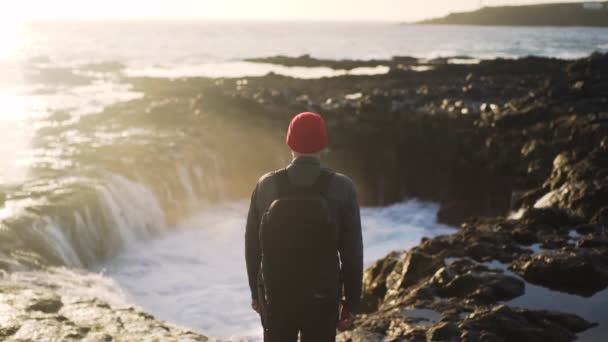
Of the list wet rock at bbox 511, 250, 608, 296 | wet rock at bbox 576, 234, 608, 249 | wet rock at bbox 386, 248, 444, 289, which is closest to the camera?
wet rock at bbox 511, 250, 608, 296

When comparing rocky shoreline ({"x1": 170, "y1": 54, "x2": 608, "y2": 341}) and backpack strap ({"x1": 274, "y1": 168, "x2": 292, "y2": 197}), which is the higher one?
backpack strap ({"x1": 274, "y1": 168, "x2": 292, "y2": 197})

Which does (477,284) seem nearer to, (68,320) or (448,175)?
(68,320)

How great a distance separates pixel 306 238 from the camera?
4180mm

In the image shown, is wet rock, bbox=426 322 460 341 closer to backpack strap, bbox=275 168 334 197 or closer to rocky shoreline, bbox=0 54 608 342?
rocky shoreline, bbox=0 54 608 342

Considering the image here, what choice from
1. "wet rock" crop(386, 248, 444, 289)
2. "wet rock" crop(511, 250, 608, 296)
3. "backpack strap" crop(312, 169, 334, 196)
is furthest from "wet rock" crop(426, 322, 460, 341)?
"backpack strap" crop(312, 169, 334, 196)

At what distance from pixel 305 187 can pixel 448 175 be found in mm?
20042

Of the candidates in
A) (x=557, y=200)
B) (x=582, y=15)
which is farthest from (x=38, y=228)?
(x=582, y=15)

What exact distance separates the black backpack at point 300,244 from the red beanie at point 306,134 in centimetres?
21

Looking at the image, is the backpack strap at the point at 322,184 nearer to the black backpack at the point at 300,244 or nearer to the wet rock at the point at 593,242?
the black backpack at the point at 300,244

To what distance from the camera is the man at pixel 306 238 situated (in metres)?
4.17

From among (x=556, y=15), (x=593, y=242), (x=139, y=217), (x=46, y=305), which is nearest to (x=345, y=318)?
(x=46, y=305)

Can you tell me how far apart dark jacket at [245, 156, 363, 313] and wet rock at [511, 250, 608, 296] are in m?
5.45

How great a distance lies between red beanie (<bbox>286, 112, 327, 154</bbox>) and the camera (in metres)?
4.25

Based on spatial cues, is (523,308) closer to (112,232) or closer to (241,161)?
(112,232)
